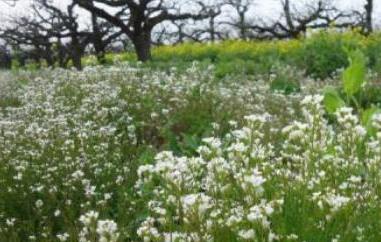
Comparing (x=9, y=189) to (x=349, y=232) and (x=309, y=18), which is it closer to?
(x=349, y=232)

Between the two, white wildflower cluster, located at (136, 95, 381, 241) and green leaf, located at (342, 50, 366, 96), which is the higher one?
green leaf, located at (342, 50, 366, 96)

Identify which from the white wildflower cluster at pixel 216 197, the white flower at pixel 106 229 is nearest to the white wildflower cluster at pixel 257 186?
the white wildflower cluster at pixel 216 197

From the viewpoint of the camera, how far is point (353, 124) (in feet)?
10.4

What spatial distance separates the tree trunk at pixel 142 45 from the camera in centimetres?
2409

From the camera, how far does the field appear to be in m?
2.63

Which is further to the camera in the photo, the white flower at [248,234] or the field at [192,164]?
the field at [192,164]

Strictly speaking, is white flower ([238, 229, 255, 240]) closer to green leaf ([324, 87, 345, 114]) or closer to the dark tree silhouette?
green leaf ([324, 87, 345, 114])

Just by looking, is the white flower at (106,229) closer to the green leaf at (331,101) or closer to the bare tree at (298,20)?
the green leaf at (331,101)

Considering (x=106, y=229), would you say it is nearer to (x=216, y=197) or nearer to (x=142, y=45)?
(x=216, y=197)

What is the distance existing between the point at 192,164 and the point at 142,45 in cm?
2162

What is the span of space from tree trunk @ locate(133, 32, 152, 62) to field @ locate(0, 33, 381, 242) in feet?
46.2

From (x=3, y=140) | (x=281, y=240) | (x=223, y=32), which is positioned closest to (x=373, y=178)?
(x=281, y=240)

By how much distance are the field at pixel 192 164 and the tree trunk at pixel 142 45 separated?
555 inches

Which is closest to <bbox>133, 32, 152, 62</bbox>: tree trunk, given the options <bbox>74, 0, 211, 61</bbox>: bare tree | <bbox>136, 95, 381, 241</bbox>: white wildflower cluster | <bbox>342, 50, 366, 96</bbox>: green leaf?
<bbox>74, 0, 211, 61</bbox>: bare tree
